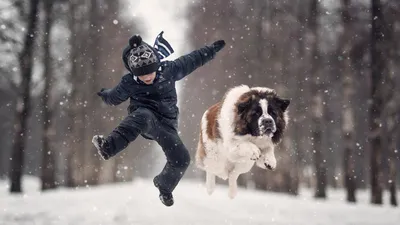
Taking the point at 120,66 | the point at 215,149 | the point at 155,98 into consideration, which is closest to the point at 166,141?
the point at 155,98

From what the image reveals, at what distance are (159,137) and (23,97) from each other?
1148 centimetres

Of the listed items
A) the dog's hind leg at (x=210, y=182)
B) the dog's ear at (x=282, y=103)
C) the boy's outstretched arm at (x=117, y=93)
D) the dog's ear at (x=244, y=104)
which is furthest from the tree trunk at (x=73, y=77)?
the boy's outstretched arm at (x=117, y=93)

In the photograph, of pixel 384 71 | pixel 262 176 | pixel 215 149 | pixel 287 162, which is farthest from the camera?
pixel 262 176

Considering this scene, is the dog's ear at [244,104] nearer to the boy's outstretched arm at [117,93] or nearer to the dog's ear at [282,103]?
the dog's ear at [282,103]

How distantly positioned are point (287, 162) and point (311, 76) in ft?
10.2

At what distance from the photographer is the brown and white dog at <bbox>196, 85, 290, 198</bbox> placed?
5070mm

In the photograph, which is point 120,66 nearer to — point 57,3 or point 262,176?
point 57,3

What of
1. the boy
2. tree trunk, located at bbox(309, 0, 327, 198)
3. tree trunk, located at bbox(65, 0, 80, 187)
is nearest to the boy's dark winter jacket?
the boy

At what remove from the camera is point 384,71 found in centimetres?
1304

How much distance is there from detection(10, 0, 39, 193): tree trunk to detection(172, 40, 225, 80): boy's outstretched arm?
11.2 metres

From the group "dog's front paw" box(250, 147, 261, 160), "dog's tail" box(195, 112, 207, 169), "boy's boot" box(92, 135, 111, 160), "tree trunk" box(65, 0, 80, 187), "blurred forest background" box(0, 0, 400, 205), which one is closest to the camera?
"boy's boot" box(92, 135, 111, 160)

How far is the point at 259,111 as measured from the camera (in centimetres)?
511

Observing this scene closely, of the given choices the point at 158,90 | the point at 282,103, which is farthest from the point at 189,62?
the point at 282,103

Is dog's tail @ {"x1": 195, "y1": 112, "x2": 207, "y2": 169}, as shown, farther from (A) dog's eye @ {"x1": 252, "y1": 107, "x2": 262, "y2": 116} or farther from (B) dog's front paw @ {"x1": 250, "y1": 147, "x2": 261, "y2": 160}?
(A) dog's eye @ {"x1": 252, "y1": 107, "x2": 262, "y2": 116}
